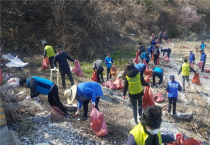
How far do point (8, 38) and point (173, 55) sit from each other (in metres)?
11.2

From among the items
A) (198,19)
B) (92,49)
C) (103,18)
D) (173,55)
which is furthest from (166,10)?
(92,49)

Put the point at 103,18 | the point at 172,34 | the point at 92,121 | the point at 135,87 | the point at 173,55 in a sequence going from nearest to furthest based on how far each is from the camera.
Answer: the point at 92,121, the point at 135,87, the point at 103,18, the point at 173,55, the point at 172,34

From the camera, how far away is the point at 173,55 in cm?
1543

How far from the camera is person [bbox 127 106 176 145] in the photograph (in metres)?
2.12

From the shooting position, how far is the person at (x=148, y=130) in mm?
2117

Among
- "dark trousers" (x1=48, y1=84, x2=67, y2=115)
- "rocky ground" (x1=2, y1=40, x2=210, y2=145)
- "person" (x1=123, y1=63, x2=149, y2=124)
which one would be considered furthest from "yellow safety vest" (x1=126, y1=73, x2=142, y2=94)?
"dark trousers" (x1=48, y1=84, x2=67, y2=115)

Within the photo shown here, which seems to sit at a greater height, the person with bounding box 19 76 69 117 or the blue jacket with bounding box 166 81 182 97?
the person with bounding box 19 76 69 117

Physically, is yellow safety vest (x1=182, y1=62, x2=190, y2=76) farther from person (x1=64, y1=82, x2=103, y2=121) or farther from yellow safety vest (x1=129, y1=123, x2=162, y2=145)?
yellow safety vest (x1=129, y1=123, x2=162, y2=145)

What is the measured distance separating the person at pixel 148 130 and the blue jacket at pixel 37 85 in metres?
2.74

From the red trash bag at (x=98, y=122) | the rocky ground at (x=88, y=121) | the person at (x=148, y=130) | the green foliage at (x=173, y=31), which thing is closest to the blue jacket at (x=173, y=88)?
the rocky ground at (x=88, y=121)

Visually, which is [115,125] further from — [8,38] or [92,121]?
[8,38]

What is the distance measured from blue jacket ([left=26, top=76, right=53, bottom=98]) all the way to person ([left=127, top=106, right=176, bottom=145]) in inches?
108

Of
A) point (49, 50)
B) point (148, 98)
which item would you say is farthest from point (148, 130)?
point (49, 50)

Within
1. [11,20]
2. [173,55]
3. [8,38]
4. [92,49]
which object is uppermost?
[11,20]
